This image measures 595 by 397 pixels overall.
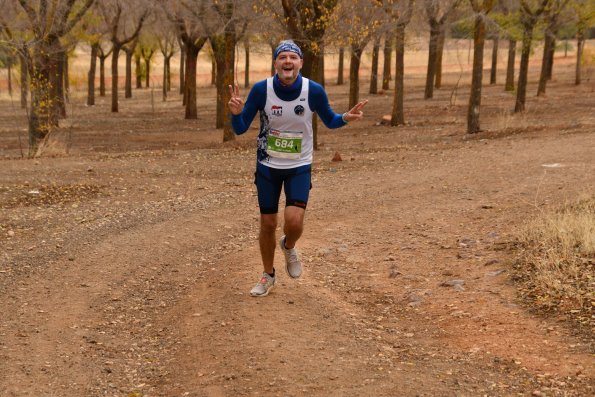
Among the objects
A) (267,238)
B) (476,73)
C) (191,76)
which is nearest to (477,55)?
(476,73)

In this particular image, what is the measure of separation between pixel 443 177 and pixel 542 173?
1503 millimetres

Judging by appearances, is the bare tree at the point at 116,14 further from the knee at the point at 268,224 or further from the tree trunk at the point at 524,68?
the knee at the point at 268,224

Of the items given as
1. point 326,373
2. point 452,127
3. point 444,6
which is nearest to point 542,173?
point 326,373

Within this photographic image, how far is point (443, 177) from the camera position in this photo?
1250 cm

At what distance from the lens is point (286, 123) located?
6078 mm

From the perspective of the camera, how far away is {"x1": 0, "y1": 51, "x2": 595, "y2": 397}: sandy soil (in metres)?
4.96

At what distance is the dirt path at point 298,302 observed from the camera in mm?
4918

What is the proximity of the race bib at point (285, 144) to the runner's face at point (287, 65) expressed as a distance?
1.32 feet

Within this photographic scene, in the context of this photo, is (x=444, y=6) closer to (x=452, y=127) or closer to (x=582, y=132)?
(x=452, y=127)

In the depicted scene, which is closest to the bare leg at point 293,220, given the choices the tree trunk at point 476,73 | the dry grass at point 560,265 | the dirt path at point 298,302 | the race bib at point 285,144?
the race bib at point 285,144

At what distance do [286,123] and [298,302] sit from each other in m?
1.45

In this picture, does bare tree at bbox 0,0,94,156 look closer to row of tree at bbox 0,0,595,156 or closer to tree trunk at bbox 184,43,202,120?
row of tree at bbox 0,0,595,156

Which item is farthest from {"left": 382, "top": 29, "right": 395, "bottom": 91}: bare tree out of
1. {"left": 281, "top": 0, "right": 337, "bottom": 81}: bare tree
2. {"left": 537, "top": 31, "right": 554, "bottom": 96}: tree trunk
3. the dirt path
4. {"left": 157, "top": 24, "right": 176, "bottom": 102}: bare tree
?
the dirt path

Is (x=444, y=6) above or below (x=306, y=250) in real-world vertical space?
above
